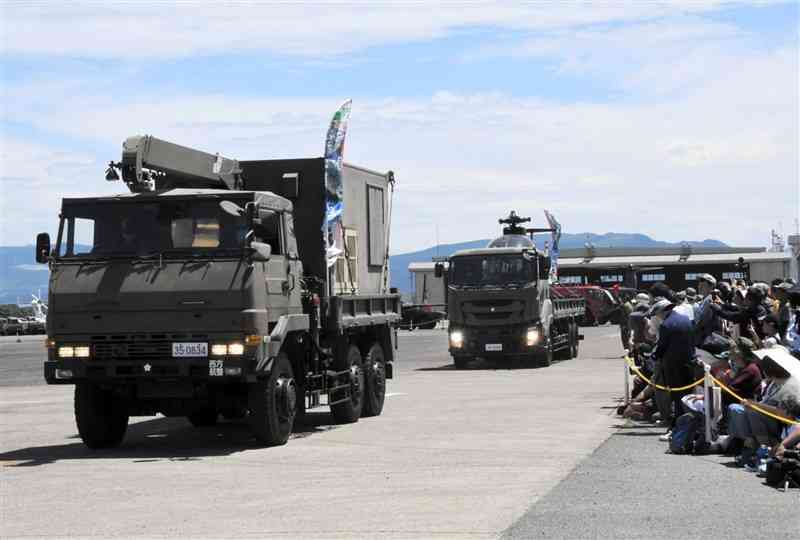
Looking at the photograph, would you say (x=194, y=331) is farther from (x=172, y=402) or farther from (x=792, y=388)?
(x=792, y=388)

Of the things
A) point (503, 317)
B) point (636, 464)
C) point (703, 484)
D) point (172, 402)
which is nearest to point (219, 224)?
point (172, 402)

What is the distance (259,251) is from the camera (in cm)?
1403

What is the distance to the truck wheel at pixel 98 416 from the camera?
14.6 m

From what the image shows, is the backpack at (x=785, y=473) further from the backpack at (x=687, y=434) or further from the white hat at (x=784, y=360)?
the backpack at (x=687, y=434)

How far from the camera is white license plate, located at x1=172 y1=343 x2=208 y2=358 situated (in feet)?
45.3

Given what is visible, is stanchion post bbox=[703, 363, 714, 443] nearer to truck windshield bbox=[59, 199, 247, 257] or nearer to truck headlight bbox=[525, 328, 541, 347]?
truck windshield bbox=[59, 199, 247, 257]

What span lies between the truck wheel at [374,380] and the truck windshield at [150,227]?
471 cm

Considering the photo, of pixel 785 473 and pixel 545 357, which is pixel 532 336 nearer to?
pixel 545 357

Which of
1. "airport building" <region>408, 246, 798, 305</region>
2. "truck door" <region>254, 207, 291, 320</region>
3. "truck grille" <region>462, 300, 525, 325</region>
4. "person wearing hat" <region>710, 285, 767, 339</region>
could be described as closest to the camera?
"truck door" <region>254, 207, 291, 320</region>

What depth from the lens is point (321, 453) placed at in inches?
554

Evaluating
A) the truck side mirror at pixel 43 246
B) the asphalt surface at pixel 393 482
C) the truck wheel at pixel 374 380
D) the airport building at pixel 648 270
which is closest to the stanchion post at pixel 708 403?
the asphalt surface at pixel 393 482

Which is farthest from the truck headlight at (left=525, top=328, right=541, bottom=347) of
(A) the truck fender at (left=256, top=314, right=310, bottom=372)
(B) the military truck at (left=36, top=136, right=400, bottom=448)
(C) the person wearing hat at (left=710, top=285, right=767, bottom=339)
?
(A) the truck fender at (left=256, top=314, right=310, bottom=372)

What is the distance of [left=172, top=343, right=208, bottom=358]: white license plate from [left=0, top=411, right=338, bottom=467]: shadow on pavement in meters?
1.12

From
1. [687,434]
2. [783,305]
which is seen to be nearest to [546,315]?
[783,305]
